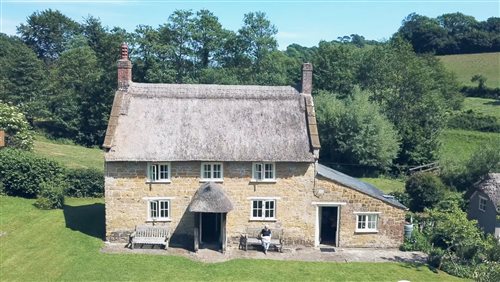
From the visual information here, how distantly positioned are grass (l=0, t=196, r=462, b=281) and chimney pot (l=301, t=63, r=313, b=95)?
11635mm

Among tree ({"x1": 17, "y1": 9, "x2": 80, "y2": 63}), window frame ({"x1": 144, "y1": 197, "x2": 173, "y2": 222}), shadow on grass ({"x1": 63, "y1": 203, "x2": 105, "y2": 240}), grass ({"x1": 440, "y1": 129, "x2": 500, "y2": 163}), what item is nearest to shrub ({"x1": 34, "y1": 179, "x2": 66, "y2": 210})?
shadow on grass ({"x1": 63, "y1": 203, "x2": 105, "y2": 240})

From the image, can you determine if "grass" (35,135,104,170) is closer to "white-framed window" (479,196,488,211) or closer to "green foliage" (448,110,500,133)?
"white-framed window" (479,196,488,211)

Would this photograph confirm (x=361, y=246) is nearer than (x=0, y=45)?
Yes

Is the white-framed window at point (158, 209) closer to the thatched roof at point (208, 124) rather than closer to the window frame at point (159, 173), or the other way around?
the window frame at point (159, 173)

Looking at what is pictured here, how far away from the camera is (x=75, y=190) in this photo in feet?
133

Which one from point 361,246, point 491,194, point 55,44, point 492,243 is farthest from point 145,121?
point 55,44

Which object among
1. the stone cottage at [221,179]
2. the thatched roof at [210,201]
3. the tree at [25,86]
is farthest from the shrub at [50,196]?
the tree at [25,86]

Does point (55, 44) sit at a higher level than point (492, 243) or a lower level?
higher

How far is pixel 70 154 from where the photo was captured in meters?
57.6

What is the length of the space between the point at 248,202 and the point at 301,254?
4621 mm

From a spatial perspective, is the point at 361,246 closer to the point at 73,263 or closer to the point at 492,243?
the point at 492,243

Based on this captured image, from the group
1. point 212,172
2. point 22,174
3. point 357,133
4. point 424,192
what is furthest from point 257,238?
point 357,133

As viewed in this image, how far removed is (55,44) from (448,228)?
104545 mm

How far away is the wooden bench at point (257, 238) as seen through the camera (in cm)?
3039
